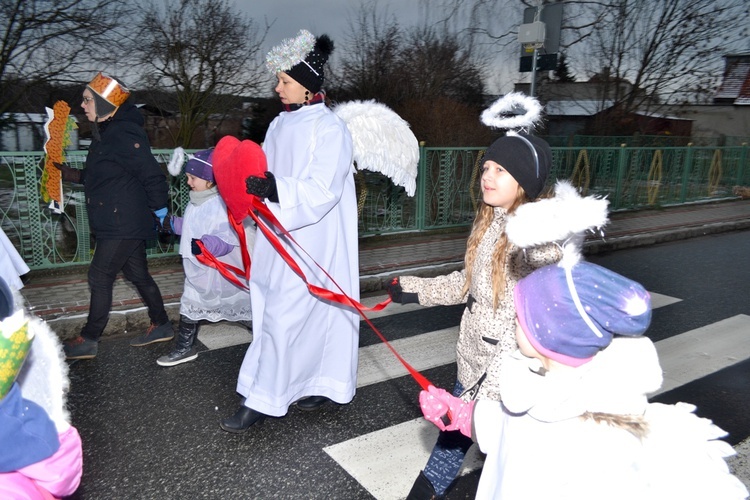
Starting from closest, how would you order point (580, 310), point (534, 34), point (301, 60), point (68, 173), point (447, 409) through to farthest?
point (580, 310) → point (447, 409) → point (301, 60) → point (68, 173) → point (534, 34)

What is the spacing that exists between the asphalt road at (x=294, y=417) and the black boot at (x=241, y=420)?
A: 0.06 meters

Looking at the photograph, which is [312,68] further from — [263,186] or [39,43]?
[39,43]

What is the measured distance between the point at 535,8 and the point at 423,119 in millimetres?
3173

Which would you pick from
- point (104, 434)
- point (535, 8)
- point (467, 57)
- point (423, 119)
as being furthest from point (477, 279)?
point (467, 57)

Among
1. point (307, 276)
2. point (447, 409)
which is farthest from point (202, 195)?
point (447, 409)

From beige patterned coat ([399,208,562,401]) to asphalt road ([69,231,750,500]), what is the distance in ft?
2.95

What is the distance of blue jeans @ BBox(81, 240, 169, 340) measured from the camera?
430 centimetres

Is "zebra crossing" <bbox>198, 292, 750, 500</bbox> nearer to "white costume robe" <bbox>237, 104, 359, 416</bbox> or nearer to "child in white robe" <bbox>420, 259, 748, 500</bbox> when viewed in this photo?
"white costume robe" <bbox>237, 104, 359, 416</bbox>

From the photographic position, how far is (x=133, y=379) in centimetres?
414

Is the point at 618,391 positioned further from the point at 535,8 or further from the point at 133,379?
the point at 535,8

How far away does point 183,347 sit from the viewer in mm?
4445

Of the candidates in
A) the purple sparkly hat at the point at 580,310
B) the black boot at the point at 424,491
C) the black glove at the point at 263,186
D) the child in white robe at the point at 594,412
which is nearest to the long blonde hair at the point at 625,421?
the child in white robe at the point at 594,412

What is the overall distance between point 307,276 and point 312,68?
1091 millimetres

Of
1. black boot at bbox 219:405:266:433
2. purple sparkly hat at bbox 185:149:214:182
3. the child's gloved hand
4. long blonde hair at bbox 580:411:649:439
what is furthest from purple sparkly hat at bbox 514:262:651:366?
purple sparkly hat at bbox 185:149:214:182
